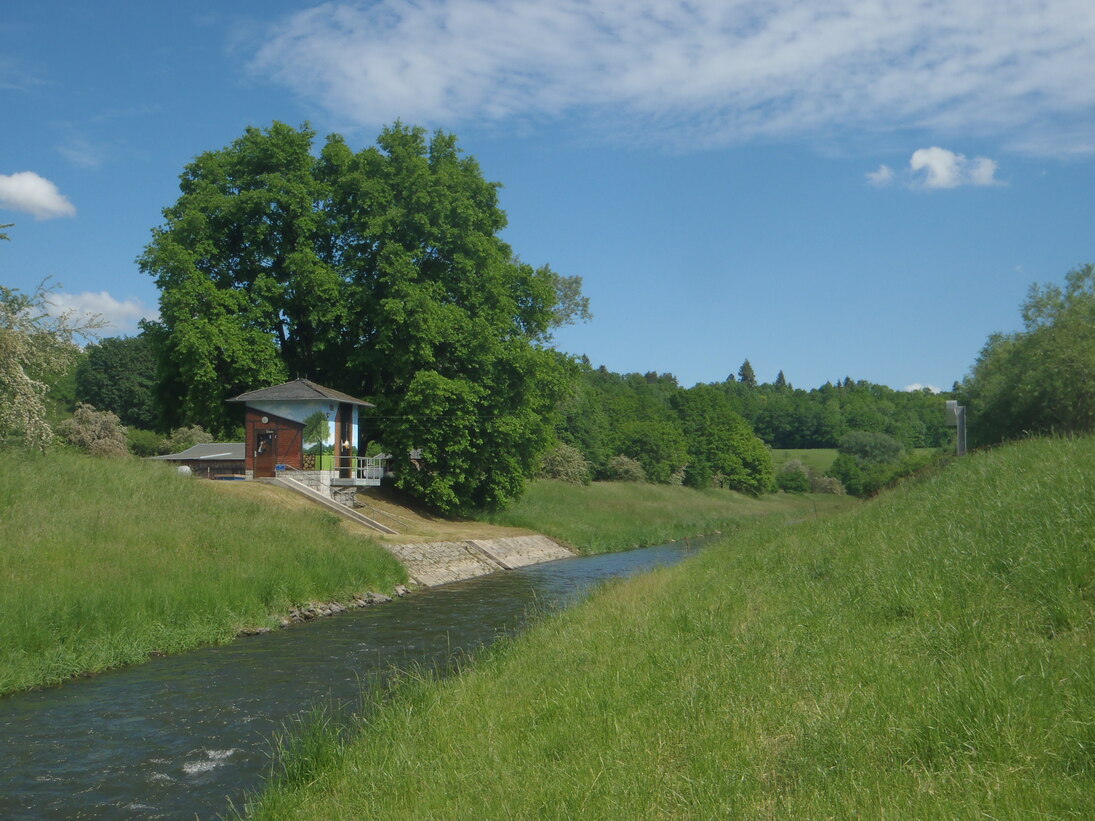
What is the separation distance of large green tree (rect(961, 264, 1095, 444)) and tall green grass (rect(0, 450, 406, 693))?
92.3ft

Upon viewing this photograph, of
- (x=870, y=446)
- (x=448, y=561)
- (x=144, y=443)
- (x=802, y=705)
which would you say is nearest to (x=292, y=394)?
(x=448, y=561)

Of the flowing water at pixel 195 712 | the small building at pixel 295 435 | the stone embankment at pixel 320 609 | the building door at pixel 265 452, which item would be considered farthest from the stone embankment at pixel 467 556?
the building door at pixel 265 452

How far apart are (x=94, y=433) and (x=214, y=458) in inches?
286

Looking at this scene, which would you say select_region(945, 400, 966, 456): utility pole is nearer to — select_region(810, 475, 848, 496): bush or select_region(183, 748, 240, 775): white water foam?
select_region(183, 748, 240, 775): white water foam

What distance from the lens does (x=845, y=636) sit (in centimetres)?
915

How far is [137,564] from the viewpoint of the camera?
18016 millimetres

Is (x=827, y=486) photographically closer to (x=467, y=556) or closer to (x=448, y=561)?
(x=467, y=556)

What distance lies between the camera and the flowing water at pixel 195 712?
8.52 meters

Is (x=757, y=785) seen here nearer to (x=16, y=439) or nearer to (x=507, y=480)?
(x=16, y=439)

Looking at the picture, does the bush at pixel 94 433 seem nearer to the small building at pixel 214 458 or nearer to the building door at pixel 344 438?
the small building at pixel 214 458

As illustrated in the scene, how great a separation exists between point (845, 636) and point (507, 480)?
104ft

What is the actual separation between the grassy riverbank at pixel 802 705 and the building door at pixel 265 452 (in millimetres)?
25371

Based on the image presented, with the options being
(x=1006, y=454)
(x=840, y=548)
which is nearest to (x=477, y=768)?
(x=840, y=548)

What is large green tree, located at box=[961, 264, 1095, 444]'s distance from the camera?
38281 millimetres
